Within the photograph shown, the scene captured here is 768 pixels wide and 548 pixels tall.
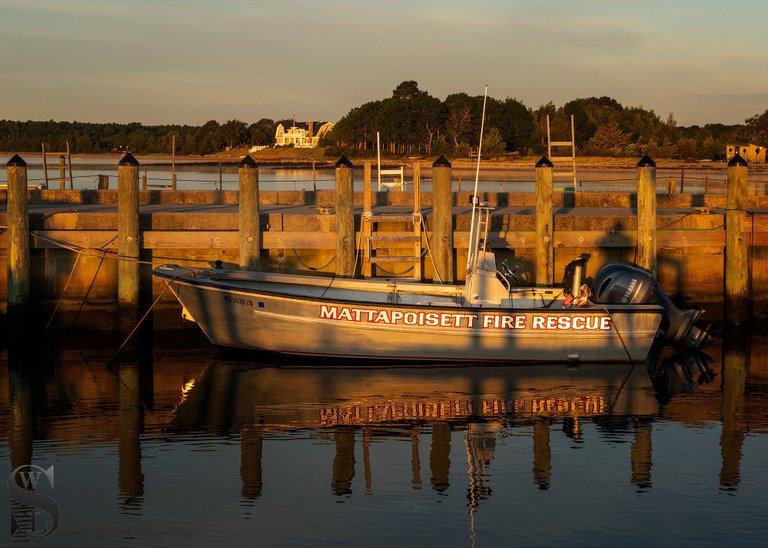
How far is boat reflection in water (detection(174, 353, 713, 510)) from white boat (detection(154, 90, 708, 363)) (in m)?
0.33

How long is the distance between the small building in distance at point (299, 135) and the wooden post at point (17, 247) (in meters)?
142

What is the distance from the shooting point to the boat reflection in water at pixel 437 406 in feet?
48.8

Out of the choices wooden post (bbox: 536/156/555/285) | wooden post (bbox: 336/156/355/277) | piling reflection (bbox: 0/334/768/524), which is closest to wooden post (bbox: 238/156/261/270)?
wooden post (bbox: 336/156/355/277)

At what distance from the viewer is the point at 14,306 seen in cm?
2114

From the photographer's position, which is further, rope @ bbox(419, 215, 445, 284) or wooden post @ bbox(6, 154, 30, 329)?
rope @ bbox(419, 215, 445, 284)

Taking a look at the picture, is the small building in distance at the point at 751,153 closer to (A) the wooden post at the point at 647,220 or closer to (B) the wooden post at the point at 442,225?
(A) the wooden post at the point at 647,220

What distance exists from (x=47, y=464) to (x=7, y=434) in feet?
5.81

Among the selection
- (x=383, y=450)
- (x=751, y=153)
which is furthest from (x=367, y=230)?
(x=751, y=153)

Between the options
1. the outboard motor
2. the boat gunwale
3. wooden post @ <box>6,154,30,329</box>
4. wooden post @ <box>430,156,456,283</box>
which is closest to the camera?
the boat gunwale

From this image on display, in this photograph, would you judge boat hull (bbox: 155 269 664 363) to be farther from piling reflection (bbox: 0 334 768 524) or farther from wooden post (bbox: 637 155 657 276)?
wooden post (bbox: 637 155 657 276)

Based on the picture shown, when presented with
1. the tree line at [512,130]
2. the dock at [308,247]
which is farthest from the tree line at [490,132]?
the dock at [308,247]

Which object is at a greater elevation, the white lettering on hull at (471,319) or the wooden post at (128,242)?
the wooden post at (128,242)
